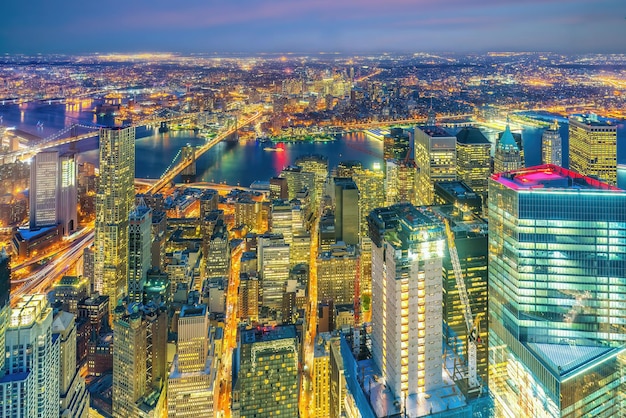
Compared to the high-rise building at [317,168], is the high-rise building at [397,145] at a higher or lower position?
higher

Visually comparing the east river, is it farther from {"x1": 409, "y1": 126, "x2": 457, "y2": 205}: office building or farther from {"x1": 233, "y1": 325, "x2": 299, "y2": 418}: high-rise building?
{"x1": 233, "y1": 325, "x2": 299, "y2": 418}: high-rise building

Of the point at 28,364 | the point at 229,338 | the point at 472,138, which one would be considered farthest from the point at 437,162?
the point at 28,364

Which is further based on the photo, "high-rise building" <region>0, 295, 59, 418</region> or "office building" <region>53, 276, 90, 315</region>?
"office building" <region>53, 276, 90, 315</region>

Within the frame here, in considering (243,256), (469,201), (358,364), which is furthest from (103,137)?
(358,364)

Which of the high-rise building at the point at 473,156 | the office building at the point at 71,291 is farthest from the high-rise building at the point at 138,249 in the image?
the high-rise building at the point at 473,156

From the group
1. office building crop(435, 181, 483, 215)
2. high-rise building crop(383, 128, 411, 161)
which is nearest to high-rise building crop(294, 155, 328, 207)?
high-rise building crop(383, 128, 411, 161)

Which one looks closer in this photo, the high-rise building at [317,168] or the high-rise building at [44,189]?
the high-rise building at [44,189]

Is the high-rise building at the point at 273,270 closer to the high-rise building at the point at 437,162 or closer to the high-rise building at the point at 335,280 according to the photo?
the high-rise building at the point at 335,280
